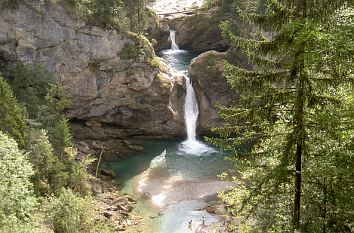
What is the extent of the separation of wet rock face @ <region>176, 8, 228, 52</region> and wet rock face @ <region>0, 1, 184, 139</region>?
19795mm

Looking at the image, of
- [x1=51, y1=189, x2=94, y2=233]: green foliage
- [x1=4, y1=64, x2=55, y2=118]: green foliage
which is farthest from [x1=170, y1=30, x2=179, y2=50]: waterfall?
[x1=51, y1=189, x2=94, y2=233]: green foliage

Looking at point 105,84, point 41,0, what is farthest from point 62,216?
point 41,0

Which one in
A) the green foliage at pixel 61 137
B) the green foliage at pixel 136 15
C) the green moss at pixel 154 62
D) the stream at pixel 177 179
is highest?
the green foliage at pixel 136 15

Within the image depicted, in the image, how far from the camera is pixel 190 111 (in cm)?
5341

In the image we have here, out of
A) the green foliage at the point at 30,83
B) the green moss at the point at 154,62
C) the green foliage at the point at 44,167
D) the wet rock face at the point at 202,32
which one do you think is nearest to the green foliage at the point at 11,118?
the green foliage at the point at 44,167

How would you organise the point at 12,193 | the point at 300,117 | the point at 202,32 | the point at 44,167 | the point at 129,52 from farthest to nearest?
1. the point at 202,32
2. the point at 129,52
3. the point at 44,167
4. the point at 12,193
5. the point at 300,117

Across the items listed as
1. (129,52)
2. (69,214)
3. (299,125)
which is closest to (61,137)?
(69,214)

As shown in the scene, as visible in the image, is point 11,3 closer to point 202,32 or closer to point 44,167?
point 44,167

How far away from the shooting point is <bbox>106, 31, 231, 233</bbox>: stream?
35219 mm

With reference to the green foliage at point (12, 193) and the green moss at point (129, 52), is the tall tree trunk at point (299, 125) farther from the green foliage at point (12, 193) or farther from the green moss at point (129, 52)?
the green moss at point (129, 52)

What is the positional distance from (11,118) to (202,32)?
43369 mm

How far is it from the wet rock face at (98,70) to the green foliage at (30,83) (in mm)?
1571

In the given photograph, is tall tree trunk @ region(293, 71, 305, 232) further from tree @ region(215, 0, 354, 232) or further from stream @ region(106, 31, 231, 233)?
stream @ region(106, 31, 231, 233)

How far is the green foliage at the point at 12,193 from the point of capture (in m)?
21.2
